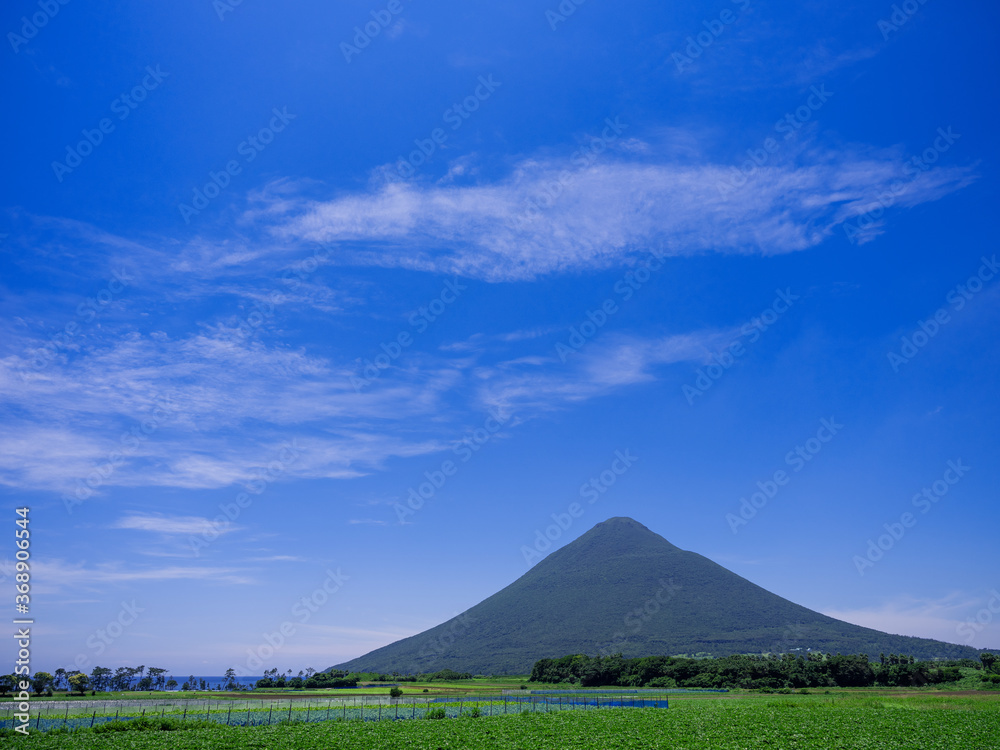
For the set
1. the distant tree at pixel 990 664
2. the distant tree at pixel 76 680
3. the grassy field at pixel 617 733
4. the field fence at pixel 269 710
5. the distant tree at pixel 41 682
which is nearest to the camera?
the grassy field at pixel 617 733

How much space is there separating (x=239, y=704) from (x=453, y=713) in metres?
17.8

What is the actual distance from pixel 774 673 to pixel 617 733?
62.3m

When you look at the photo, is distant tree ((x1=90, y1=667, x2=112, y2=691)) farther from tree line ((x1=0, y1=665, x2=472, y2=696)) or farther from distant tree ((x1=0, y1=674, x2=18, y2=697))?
distant tree ((x1=0, y1=674, x2=18, y2=697))

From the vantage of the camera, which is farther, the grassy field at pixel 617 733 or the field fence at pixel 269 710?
the field fence at pixel 269 710

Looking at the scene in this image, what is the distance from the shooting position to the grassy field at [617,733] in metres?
31.3

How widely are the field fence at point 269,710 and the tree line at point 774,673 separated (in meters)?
36.9

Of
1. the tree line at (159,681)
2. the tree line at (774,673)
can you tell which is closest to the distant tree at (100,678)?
the tree line at (159,681)

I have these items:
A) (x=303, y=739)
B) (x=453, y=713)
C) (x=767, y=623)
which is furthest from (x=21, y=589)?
(x=767, y=623)

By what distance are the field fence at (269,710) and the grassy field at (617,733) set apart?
4160mm

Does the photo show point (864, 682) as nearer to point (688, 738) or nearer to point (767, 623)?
point (688, 738)

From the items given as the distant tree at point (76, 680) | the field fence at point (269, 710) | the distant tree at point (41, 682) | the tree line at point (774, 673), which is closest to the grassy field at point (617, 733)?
the field fence at point (269, 710)

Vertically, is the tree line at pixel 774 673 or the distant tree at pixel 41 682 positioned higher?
the distant tree at pixel 41 682

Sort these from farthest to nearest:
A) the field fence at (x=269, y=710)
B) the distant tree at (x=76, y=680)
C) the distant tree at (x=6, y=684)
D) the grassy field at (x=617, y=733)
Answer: the distant tree at (x=76, y=680) < the distant tree at (x=6, y=684) < the field fence at (x=269, y=710) < the grassy field at (x=617, y=733)

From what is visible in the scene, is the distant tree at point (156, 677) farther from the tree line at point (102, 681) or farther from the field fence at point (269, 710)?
the field fence at point (269, 710)
